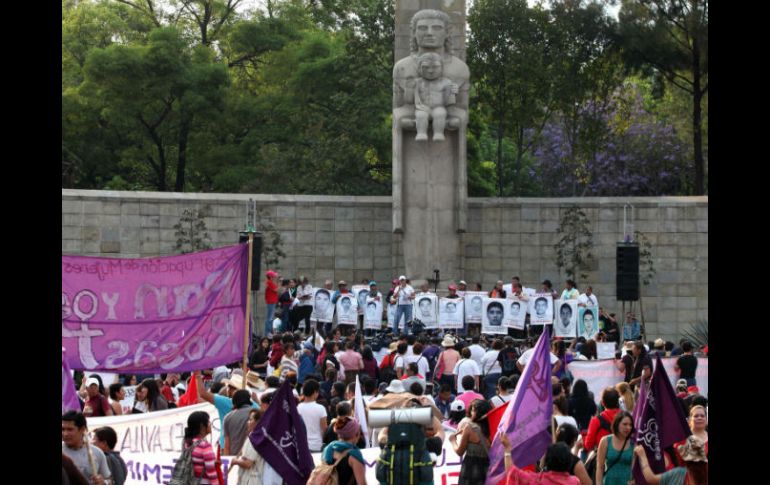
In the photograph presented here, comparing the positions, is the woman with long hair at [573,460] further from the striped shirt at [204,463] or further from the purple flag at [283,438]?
the striped shirt at [204,463]

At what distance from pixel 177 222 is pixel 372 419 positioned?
23.3m

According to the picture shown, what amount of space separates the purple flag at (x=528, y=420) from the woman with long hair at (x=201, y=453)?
2131 millimetres

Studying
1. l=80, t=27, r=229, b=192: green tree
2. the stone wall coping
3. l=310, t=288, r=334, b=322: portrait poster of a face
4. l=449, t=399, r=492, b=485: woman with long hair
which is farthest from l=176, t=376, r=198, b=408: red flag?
l=80, t=27, r=229, b=192: green tree

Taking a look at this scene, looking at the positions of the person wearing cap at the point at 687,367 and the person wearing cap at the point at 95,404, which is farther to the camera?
the person wearing cap at the point at 687,367

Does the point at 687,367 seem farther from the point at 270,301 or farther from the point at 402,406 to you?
the point at 270,301

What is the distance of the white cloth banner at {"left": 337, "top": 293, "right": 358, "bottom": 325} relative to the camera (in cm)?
2861

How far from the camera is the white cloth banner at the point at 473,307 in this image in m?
28.4

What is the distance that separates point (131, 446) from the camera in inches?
562

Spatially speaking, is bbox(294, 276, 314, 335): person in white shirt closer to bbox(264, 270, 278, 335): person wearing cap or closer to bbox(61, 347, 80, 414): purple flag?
bbox(264, 270, 278, 335): person wearing cap

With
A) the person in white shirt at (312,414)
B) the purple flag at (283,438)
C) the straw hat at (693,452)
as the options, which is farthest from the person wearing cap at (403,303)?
the straw hat at (693,452)

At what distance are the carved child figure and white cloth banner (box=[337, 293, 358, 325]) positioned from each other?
4904 mm

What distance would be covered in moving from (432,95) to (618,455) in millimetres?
20986
